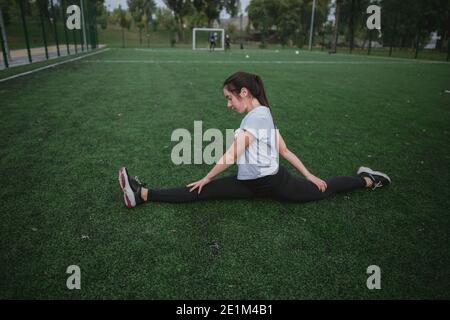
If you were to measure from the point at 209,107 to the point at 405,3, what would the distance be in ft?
176

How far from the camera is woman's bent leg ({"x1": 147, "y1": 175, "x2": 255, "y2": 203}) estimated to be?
9.43 ft

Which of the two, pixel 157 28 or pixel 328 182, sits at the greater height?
pixel 157 28

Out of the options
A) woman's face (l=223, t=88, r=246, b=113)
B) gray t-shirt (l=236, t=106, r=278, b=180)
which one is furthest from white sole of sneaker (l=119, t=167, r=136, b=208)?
woman's face (l=223, t=88, r=246, b=113)

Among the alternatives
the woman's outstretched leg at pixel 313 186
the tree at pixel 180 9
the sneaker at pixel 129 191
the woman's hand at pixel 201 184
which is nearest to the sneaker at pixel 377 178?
the woman's outstretched leg at pixel 313 186

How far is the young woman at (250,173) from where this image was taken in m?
2.54

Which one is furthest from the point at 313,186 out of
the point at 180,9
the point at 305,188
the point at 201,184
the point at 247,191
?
the point at 180,9

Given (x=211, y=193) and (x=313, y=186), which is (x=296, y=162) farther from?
(x=211, y=193)

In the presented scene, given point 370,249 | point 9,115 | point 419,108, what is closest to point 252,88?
point 370,249

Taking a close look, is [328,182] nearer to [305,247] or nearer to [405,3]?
[305,247]

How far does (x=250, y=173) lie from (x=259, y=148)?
0.25 m

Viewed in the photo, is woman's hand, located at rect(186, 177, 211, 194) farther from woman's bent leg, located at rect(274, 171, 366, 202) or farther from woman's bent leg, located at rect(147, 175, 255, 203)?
woman's bent leg, located at rect(274, 171, 366, 202)

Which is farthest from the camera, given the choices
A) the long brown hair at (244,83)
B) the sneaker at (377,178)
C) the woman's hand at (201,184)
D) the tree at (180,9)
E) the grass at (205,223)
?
the tree at (180,9)

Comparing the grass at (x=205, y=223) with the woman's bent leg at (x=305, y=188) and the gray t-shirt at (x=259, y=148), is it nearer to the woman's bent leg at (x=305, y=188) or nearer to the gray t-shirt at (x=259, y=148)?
the woman's bent leg at (x=305, y=188)
